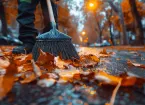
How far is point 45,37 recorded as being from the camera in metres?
2.20

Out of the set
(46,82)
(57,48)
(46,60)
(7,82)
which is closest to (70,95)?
(46,82)

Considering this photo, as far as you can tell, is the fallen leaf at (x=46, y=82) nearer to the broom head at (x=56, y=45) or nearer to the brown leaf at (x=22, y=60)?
the brown leaf at (x=22, y=60)

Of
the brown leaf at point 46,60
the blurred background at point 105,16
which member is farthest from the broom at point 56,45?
the blurred background at point 105,16

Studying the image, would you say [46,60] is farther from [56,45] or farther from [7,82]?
[7,82]

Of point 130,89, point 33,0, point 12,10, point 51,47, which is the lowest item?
point 130,89

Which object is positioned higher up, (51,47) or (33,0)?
(33,0)

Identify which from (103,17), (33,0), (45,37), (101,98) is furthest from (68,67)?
(103,17)

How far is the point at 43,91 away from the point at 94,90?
23 centimetres

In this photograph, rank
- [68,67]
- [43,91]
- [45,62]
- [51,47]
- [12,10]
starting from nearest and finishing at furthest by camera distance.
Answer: [43,91]
[68,67]
[45,62]
[51,47]
[12,10]

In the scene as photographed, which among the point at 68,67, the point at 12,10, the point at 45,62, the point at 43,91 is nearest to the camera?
the point at 43,91

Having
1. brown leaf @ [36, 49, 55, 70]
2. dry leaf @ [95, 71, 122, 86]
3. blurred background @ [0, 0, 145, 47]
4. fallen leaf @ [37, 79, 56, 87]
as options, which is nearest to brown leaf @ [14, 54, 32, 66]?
brown leaf @ [36, 49, 55, 70]

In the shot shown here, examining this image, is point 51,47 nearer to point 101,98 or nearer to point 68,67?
point 68,67

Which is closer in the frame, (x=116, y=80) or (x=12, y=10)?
(x=116, y=80)

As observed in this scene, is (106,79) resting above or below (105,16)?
below
